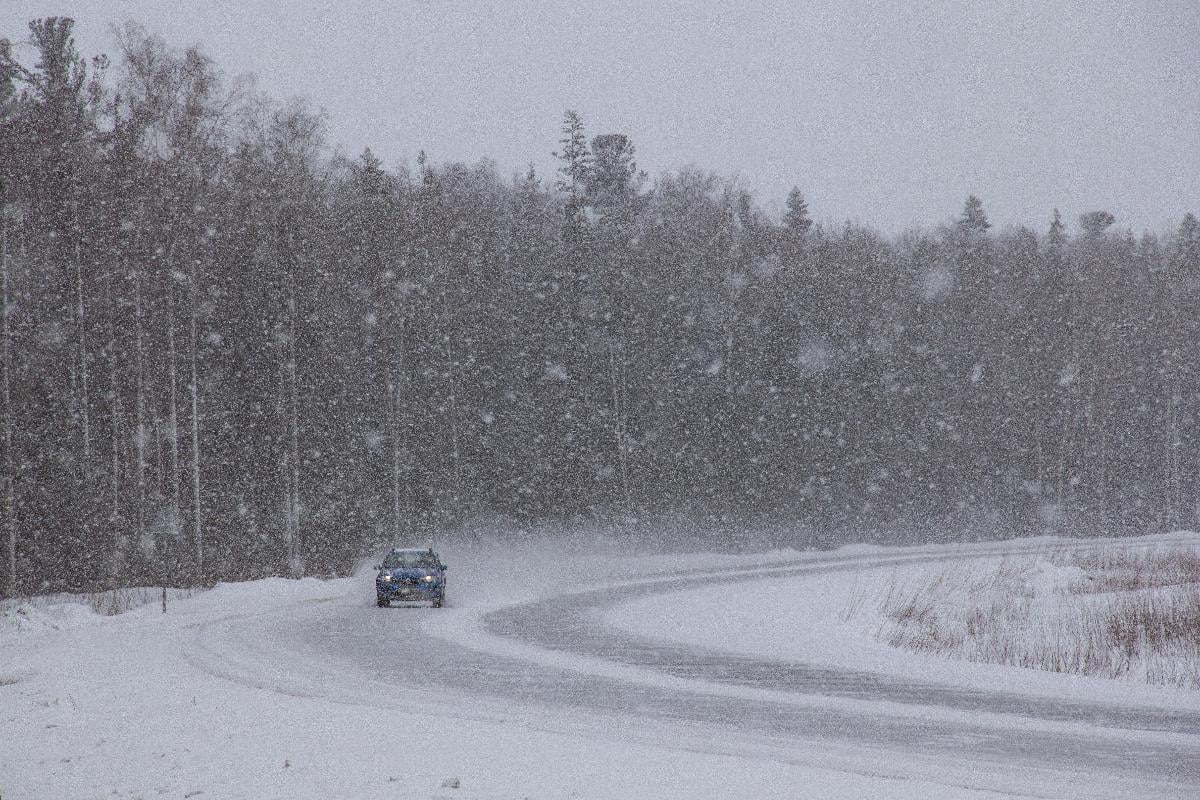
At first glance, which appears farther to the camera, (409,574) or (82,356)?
(82,356)

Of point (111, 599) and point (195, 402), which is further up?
point (195, 402)

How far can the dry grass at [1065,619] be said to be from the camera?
18484 millimetres

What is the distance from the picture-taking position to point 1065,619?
82.1 ft

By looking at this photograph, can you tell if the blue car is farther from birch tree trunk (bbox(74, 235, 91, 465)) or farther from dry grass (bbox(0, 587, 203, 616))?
birch tree trunk (bbox(74, 235, 91, 465))

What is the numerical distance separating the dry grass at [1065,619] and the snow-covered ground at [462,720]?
1.33 m

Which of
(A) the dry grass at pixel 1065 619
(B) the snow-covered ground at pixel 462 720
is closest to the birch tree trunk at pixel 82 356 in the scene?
(B) the snow-covered ground at pixel 462 720

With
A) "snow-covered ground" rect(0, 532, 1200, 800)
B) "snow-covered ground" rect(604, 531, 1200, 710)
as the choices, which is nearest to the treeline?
"snow-covered ground" rect(0, 532, 1200, 800)

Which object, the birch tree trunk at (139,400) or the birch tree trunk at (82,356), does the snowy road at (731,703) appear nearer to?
the birch tree trunk at (82,356)

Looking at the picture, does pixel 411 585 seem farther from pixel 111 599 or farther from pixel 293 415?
pixel 293 415

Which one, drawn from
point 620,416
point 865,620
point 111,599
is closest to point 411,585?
point 111,599

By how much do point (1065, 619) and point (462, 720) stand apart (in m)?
16.0

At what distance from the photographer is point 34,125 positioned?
38469mm

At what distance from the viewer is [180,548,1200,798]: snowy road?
10766 millimetres

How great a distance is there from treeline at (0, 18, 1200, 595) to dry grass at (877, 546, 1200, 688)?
19.5m
